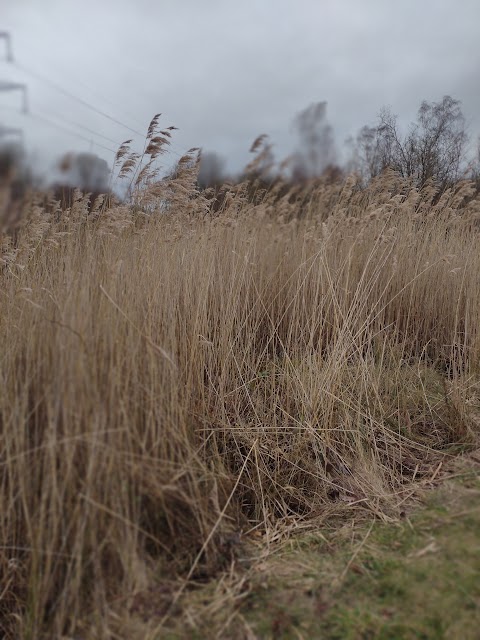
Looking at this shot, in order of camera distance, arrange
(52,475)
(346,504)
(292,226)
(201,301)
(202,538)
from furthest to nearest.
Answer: (292,226) → (201,301) → (346,504) → (202,538) → (52,475)

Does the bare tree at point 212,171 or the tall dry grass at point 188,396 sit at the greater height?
the bare tree at point 212,171

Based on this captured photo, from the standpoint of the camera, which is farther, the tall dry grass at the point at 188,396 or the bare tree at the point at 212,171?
the bare tree at the point at 212,171

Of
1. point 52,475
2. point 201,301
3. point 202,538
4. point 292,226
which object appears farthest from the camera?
point 292,226

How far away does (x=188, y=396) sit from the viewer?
6.82ft

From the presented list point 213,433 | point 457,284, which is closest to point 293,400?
point 213,433

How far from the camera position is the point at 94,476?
1492 millimetres

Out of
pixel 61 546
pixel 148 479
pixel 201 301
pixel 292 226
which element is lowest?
pixel 61 546

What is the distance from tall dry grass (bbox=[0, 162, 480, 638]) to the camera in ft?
4.85

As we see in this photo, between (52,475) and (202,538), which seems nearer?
(52,475)

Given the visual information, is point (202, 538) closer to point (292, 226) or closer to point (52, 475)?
point (52, 475)

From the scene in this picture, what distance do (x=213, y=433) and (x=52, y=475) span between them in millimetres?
822

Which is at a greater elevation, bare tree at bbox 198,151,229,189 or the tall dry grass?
bare tree at bbox 198,151,229,189

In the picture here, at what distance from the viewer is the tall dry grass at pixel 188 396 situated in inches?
58.2

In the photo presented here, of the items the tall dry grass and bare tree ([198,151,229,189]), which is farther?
bare tree ([198,151,229,189])
